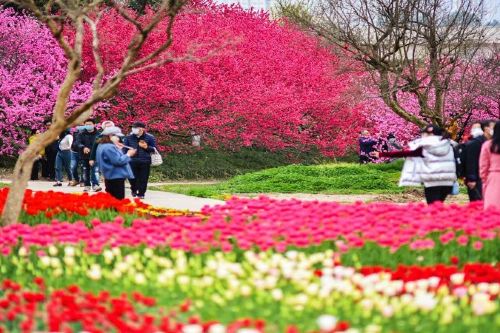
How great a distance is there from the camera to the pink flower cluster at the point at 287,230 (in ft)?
31.3

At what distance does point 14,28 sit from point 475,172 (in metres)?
23.8

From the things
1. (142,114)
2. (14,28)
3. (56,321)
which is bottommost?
(56,321)

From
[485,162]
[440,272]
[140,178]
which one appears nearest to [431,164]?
[485,162]

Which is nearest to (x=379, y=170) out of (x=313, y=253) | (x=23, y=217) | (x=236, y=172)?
(x=236, y=172)

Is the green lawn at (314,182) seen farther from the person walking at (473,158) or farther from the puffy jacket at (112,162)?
the person walking at (473,158)

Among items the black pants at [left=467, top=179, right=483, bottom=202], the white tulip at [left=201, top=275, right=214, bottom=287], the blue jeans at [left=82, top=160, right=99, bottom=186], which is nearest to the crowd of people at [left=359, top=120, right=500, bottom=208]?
the black pants at [left=467, top=179, right=483, bottom=202]

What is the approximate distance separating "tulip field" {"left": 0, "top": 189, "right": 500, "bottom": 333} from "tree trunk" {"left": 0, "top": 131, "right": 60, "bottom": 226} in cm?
132

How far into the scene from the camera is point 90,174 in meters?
26.8

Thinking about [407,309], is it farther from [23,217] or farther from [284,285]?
[23,217]

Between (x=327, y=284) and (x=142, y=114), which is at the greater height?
(x=142, y=114)

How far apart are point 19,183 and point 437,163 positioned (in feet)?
21.2

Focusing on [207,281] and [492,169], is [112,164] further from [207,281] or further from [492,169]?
[207,281]

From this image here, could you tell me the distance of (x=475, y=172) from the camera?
1652 centimetres

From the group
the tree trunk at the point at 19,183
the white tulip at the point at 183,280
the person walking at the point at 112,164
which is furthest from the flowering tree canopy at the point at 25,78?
the white tulip at the point at 183,280
